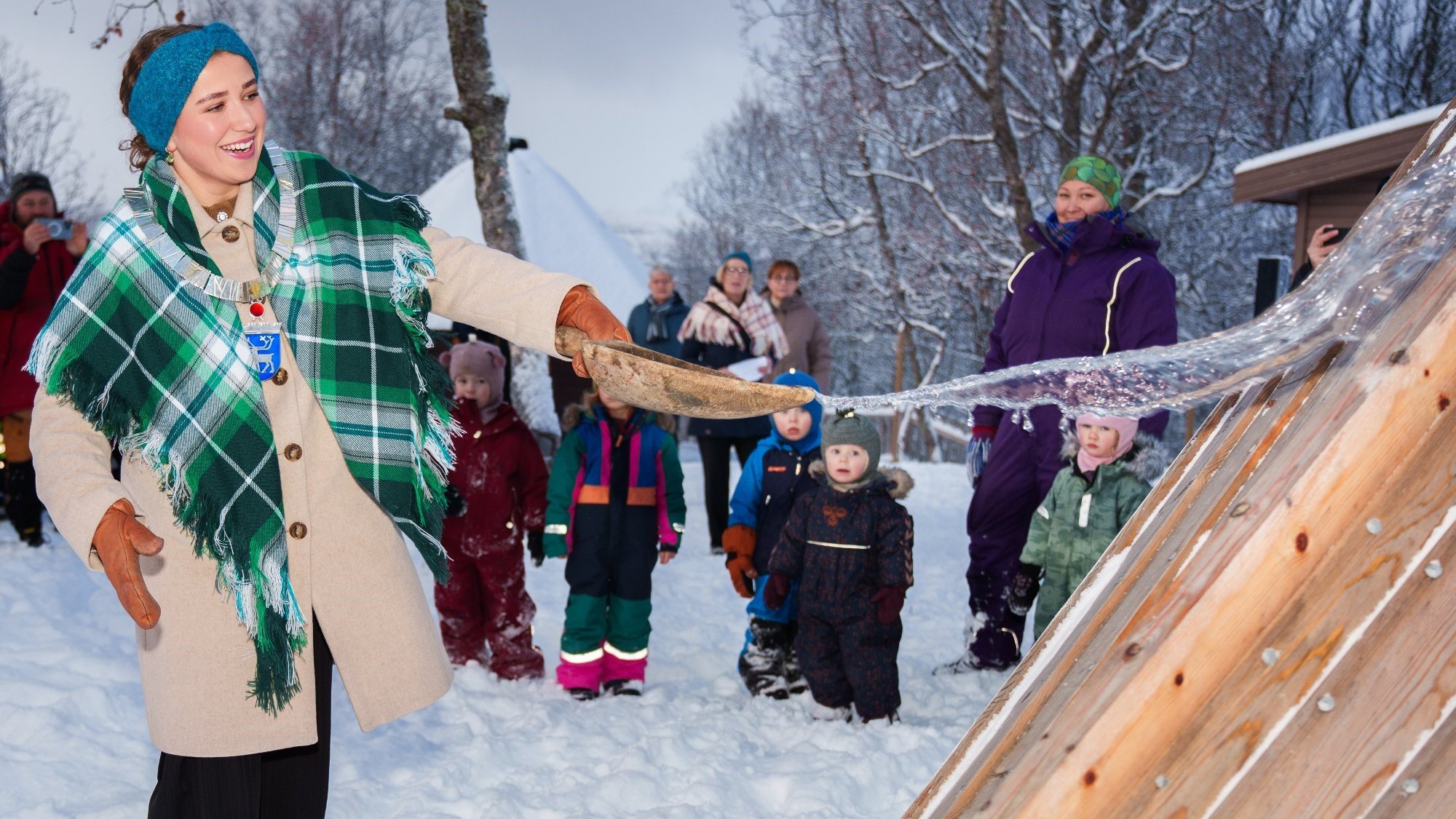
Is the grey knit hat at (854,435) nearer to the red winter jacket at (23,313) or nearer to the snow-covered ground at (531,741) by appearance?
the snow-covered ground at (531,741)

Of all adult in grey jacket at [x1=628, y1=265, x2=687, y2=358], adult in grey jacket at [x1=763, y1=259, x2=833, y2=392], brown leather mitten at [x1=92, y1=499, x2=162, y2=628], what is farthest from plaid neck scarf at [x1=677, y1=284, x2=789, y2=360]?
brown leather mitten at [x1=92, y1=499, x2=162, y2=628]

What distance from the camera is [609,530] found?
14.8 feet

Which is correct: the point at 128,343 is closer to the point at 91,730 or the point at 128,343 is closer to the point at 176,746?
the point at 176,746

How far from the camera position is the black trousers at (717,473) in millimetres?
6574

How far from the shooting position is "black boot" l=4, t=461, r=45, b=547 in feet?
19.2

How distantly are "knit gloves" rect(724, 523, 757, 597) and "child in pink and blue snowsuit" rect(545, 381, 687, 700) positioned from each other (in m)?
0.24

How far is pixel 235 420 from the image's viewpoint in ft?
6.22

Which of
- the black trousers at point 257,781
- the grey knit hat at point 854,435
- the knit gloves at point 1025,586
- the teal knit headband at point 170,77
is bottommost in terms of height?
the knit gloves at point 1025,586

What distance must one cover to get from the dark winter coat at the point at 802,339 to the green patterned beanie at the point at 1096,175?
10.9 ft

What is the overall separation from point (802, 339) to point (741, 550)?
3.20m

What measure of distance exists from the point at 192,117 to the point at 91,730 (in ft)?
8.39

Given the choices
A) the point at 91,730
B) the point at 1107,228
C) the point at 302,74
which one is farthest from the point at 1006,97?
the point at 302,74

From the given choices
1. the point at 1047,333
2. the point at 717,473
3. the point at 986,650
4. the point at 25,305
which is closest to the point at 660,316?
the point at 717,473

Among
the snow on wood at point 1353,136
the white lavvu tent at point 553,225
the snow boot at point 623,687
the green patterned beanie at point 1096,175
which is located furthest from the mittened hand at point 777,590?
the white lavvu tent at point 553,225
